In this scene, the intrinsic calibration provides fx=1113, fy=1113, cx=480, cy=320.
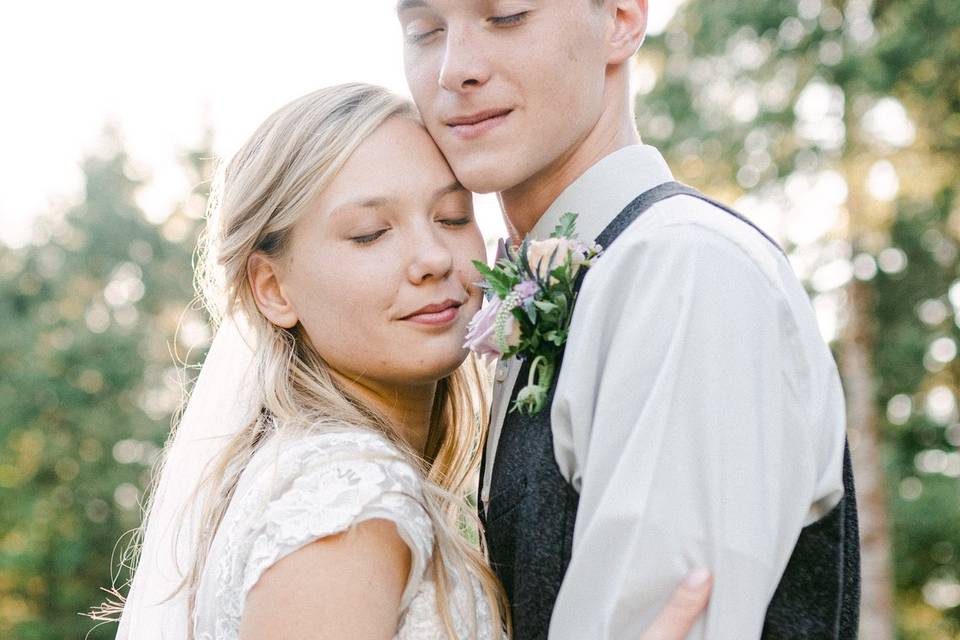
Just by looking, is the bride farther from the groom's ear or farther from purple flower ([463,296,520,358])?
the groom's ear

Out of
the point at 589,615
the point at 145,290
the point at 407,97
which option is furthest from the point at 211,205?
the point at 145,290

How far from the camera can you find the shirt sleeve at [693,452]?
192 cm

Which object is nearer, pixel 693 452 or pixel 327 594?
pixel 693 452

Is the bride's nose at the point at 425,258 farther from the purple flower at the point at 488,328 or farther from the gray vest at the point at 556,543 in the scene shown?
the gray vest at the point at 556,543

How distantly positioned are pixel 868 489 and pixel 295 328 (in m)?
9.23

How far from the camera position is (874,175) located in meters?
11.1

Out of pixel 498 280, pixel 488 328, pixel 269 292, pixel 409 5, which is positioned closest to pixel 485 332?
pixel 488 328

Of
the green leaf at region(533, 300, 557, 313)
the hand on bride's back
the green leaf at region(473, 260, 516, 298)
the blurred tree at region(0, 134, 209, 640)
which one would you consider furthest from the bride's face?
the blurred tree at region(0, 134, 209, 640)

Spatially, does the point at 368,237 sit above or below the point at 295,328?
above

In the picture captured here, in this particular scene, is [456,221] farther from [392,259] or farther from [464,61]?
[464,61]

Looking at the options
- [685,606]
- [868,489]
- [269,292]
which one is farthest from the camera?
[868,489]

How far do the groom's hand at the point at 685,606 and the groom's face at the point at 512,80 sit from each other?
3.86ft

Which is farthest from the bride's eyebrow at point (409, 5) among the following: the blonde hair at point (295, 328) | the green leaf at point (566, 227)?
the green leaf at point (566, 227)

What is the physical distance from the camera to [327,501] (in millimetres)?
2373
